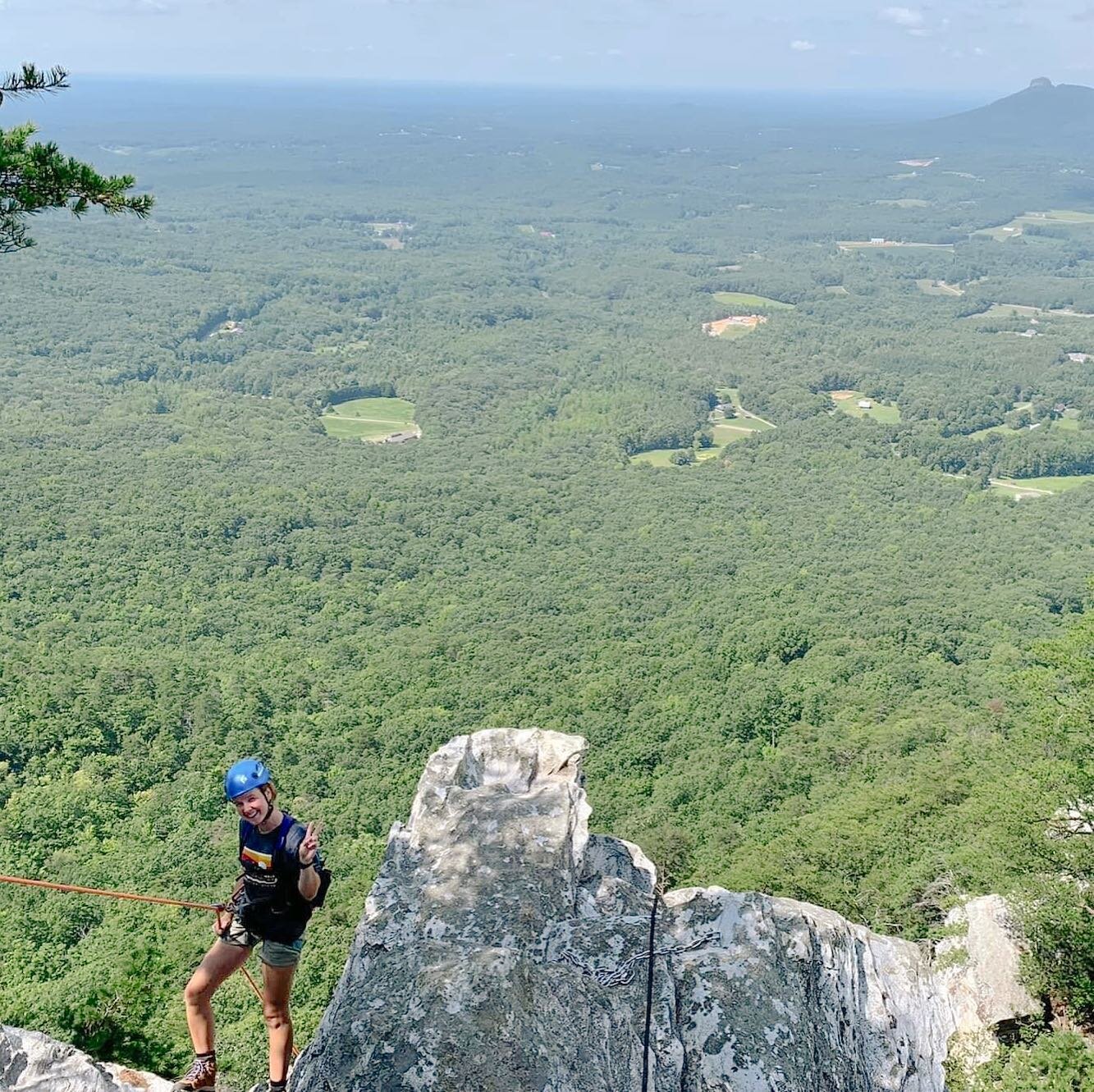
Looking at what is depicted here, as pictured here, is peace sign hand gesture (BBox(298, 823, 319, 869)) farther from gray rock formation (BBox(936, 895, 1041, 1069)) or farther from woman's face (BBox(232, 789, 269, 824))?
gray rock formation (BBox(936, 895, 1041, 1069))

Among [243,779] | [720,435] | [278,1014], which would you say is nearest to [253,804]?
[243,779]

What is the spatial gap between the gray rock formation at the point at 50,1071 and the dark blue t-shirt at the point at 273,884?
4.68 ft

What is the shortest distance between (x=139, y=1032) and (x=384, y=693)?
3047 centimetres

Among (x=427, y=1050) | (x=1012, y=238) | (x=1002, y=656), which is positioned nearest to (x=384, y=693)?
(x=1002, y=656)

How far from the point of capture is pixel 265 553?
6044 cm

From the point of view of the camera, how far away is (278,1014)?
737cm

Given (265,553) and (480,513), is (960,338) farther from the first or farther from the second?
(265,553)

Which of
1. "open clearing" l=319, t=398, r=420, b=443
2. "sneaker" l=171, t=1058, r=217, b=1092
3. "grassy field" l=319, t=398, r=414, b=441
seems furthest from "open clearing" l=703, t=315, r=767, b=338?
"sneaker" l=171, t=1058, r=217, b=1092

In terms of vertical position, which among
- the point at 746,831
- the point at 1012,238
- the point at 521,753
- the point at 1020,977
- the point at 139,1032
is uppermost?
the point at 1012,238

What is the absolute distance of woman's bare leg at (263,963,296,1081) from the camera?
730 cm

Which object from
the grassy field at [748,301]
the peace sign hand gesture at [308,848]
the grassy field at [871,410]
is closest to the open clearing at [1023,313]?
the grassy field at [748,301]

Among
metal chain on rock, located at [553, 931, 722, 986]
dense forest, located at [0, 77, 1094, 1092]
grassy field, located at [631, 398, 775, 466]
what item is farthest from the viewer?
grassy field, located at [631, 398, 775, 466]

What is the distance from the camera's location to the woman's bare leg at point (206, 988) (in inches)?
285

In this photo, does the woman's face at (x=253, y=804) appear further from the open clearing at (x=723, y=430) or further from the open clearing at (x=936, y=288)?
the open clearing at (x=936, y=288)
